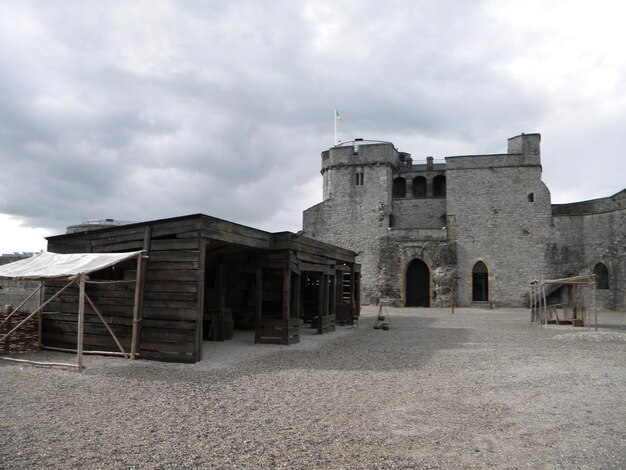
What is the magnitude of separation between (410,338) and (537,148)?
21603 mm

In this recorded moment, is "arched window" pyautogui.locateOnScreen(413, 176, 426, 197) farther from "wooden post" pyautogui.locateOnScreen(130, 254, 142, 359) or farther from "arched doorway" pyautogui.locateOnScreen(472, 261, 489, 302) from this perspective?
"wooden post" pyautogui.locateOnScreen(130, 254, 142, 359)

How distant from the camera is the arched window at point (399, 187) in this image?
35487 mm

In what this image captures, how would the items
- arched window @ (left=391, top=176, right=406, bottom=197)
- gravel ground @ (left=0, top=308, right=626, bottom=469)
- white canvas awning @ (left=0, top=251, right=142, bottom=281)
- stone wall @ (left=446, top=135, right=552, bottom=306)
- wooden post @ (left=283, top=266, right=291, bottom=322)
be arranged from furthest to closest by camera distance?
arched window @ (left=391, top=176, right=406, bottom=197), stone wall @ (left=446, top=135, right=552, bottom=306), wooden post @ (left=283, top=266, right=291, bottom=322), white canvas awning @ (left=0, top=251, right=142, bottom=281), gravel ground @ (left=0, top=308, right=626, bottom=469)

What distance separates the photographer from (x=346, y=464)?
13.7 feet

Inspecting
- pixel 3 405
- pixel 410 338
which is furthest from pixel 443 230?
pixel 3 405

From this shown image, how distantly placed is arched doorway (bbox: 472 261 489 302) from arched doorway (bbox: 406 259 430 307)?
284cm

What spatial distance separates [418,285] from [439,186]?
871 cm

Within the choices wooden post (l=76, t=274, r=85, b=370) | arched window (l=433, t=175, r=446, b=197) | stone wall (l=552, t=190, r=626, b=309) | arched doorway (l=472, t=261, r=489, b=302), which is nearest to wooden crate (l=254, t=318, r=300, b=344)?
wooden post (l=76, t=274, r=85, b=370)

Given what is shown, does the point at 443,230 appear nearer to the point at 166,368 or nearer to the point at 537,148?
the point at 537,148

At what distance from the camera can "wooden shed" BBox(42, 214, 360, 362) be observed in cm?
905

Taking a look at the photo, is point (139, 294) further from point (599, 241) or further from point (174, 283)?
point (599, 241)

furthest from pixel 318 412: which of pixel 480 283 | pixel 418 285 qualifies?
pixel 480 283

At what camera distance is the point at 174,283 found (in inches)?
363

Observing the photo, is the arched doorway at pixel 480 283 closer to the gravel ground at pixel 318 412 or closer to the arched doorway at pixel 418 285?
the arched doorway at pixel 418 285
